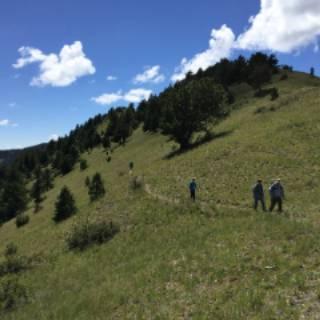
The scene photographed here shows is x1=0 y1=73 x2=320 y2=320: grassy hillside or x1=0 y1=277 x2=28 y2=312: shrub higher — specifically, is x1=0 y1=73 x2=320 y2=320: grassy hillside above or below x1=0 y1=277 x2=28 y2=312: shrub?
above

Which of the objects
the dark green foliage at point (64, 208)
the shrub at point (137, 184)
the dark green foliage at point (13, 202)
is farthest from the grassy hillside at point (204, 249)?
the dark green foliage at point (13, 202)

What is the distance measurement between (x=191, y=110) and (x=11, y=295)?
44169 mm

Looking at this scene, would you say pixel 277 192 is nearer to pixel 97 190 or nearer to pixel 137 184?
pixel 137 184

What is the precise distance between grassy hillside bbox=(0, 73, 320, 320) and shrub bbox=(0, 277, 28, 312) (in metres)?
0.58

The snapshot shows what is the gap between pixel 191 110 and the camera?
60094 millimetres

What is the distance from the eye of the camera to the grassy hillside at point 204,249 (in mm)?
13172

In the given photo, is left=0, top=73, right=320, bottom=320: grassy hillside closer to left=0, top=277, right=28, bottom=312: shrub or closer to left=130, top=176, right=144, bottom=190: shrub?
left=0, top=277, right=28, bottom=312: shrub

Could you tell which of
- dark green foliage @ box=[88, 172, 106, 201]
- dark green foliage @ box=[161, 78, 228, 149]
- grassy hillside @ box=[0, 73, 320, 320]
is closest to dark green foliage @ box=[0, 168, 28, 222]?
dark green foliage @ box=[88, 172, 106, 201]

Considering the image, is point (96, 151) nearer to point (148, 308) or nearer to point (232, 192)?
point (232, 192)

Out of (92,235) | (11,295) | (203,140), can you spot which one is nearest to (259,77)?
(203,140)

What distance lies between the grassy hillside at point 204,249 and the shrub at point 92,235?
860 millimetres

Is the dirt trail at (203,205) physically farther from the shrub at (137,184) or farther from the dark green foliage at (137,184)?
the shrub at (137,184)

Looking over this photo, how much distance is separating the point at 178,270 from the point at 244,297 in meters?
5.21

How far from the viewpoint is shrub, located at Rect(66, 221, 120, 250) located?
1141 inches
